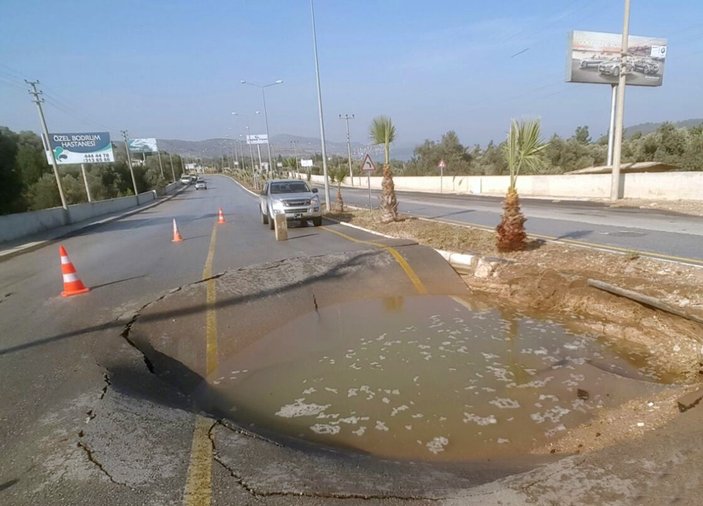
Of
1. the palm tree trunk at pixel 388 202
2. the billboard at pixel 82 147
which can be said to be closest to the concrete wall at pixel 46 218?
the billboard at pixel 82 147

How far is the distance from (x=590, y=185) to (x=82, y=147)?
125 ft

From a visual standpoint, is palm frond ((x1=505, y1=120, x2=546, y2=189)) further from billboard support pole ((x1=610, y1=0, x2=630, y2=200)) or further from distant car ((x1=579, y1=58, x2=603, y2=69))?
distant car ((x1=579, y1=58, x2=603, y2=69))

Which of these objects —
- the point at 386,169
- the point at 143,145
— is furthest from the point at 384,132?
the point at 143,145

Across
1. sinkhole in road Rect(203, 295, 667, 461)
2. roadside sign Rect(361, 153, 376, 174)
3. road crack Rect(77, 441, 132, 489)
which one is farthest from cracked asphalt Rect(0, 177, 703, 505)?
roadside sign Rect(361, 153, 376, 174)

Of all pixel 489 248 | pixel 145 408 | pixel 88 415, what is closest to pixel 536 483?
pixel 145 408

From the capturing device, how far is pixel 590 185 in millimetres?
23328

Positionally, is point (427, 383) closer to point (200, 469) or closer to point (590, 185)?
point (200, 469)

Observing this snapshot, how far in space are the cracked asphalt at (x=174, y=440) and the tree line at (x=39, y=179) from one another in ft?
61.2

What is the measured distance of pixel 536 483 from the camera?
256 cm

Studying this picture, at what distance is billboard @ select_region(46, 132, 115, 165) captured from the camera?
29.7 metres

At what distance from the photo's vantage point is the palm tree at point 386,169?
14320mm

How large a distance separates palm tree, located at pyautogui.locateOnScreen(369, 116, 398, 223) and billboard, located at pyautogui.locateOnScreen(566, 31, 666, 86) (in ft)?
66.7

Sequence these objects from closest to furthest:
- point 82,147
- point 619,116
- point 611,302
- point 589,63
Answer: point 611,302 → point 619,116 → point 589,63 → point 82,147

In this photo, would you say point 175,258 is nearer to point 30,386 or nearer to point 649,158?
point 30,386
